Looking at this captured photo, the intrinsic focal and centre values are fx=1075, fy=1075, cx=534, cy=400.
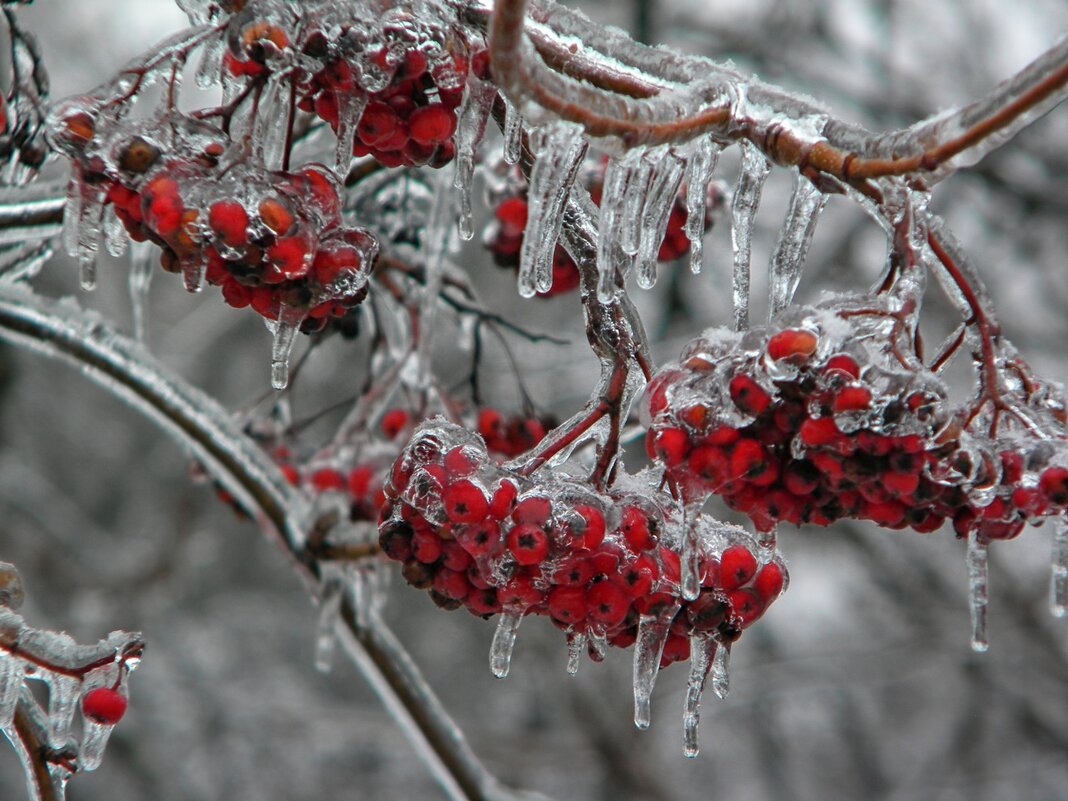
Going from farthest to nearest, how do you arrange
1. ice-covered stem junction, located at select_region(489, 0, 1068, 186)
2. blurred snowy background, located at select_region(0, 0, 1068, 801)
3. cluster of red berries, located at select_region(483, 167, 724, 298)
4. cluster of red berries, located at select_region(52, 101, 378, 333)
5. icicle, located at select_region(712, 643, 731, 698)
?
blurred snowy background, located at select_region(0, 0, 1068, 801)
cluster of red berries, located at select_region(483, 167, 724, 298)
icicle, located at select_region(712, 643, 731, 698)
cluster of red berries, located at select_region(52, 101, 378, 333)
ice-covered stem junction, located at select_region(489, 0, 1068, 186)

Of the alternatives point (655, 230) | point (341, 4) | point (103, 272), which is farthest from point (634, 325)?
point (103, 272)

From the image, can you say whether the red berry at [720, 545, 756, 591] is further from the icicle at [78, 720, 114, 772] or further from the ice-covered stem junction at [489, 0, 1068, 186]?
the icicle at [78, 720, 114, 772]

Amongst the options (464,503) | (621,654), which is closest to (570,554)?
(464,503)

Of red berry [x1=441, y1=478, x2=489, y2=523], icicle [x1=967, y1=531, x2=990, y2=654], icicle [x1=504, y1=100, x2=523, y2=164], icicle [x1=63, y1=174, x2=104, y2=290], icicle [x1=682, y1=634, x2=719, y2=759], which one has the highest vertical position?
icicle [x1=504, y1=100, x2=523, y2=164]

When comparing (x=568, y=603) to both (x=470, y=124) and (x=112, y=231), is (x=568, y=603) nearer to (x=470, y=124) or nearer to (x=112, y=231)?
(x=470, y=124)

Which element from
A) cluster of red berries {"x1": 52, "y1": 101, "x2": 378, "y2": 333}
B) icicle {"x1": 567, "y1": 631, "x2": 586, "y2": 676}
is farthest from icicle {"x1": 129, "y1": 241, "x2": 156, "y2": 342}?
icicle {"x1": 567, "y1": 631, "x2": 586, "y2": 676}

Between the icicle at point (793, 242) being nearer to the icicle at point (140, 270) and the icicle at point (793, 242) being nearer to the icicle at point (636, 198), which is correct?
the icicle at point (636, 198)

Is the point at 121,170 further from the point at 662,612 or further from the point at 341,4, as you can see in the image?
the point at 662,612
